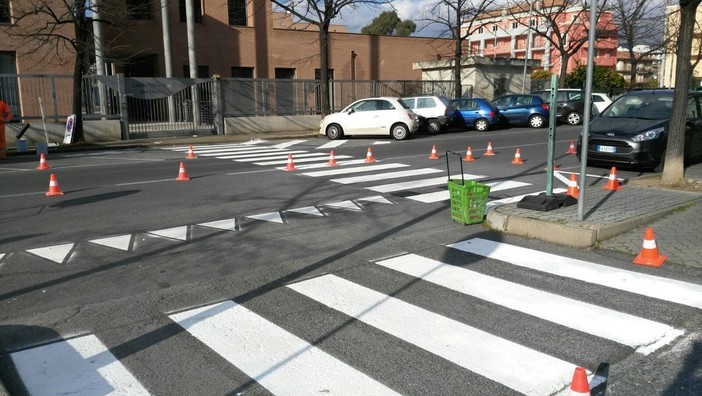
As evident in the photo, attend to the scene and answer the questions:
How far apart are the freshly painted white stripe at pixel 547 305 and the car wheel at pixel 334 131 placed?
16.8m

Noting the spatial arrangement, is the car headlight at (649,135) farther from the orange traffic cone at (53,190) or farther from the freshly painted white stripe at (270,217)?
the orange traffic cone at (53,190)

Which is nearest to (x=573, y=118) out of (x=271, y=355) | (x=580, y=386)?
(x=271, y=355)

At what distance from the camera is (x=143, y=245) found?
7.05 meters

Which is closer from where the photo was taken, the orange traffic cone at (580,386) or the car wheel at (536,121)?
the orange traffic cone at (580,386)

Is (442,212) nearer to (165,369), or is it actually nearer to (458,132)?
(165,369)

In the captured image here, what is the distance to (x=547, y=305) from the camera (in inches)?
195

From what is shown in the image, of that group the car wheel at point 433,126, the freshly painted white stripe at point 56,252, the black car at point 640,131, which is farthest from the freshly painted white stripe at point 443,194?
the car wheel at point 433,126

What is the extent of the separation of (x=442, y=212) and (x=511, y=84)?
3263 cm

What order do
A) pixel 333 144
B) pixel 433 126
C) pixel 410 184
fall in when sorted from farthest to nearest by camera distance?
1. pixel 433 126
2. pixel 333 144
3. pixel 410 184

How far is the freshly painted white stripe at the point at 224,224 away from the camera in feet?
25.9

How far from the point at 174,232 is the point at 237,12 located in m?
29.3

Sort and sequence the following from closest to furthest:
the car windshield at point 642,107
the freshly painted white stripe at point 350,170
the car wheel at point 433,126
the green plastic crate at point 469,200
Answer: the green plastic crate at point 469,200 → the freshly painted white stripe at point 350,170 → the car windshield at point 642,107 → the car wheel at point 433,126

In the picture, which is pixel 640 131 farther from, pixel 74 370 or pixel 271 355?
pixel 74 370

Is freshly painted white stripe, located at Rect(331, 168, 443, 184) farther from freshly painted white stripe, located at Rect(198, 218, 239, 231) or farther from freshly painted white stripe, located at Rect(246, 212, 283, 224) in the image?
freshly painted white stripe, located at Rect(198, 218, 239, 231)
